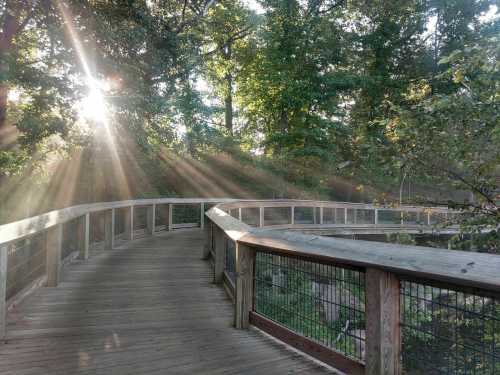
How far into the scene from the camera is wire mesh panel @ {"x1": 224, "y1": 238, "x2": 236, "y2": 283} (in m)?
5.35

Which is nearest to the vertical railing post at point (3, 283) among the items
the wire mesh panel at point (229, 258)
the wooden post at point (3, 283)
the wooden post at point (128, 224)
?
the wooden post at point (3, 283)

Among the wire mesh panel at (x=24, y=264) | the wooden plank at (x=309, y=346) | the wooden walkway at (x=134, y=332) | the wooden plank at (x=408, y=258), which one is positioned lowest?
the wooden walkway at (x=134, y=332)

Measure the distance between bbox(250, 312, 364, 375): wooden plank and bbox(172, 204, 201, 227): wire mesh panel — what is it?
11739mm

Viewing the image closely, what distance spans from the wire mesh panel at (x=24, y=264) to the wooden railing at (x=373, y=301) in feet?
9.19

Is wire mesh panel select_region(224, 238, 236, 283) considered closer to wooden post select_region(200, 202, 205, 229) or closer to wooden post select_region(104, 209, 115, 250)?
wooden post select_region(104, 209, 115, 250)

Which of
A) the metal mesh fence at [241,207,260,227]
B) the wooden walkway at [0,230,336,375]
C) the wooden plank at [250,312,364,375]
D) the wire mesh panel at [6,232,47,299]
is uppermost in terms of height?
the metal mesh fence at [241,207,260,227]

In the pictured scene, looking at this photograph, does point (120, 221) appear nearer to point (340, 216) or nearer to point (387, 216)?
point (340, 216)

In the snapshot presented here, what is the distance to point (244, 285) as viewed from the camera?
13.1 ft

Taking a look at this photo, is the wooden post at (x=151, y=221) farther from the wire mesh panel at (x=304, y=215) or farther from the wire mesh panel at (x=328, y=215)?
the wire mesh panel at (x=328, y=215)

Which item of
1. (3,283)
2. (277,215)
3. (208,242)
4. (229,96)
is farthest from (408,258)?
(229,96)

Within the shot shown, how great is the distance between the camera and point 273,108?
21.9 metres

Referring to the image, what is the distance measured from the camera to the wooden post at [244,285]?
3990 mm

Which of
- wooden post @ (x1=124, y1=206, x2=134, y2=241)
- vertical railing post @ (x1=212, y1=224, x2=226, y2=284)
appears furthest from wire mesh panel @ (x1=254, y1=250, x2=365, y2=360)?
wooden post @ (x1=124, y1=206, x2=134, y2=241)

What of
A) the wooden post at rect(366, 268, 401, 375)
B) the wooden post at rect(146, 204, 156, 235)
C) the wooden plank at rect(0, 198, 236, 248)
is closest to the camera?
the wooden post at rect(366, 268, 401, 375)
